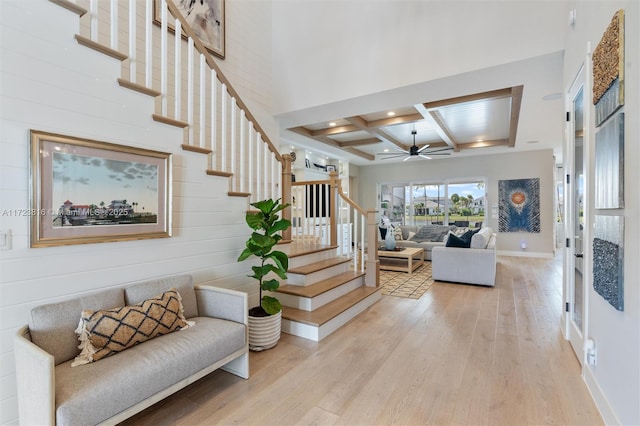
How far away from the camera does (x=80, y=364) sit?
5.45 ft

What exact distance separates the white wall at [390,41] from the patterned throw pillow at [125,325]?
10.5ft

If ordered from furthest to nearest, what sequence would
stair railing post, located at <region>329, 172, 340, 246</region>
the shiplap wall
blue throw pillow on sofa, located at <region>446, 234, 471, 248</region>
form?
blue throw pillow on sofa, located at <region>446, 234, 471, 248</region> < stair railing post, located at <region>329, 172, 340, 246</region> < the shiplap wall

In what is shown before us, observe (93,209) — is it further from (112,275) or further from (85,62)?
(85,62)

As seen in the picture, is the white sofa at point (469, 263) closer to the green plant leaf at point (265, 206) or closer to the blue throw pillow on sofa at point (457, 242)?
the blue throw pillow on sofa at point (457, 242)

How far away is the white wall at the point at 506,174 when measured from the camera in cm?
805

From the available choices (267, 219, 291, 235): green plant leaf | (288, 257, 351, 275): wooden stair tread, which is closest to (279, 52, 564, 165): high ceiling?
(267, 219, 291, 235): green plant leaf

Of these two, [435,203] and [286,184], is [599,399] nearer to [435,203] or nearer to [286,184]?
[286,184]

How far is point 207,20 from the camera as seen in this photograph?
3.74 metres

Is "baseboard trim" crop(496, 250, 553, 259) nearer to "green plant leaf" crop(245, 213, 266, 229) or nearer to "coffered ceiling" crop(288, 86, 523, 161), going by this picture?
"coffered ceiling" crop(288, 86, 523, 161)

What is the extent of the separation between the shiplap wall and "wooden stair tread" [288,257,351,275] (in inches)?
57.0

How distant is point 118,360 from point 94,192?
1.10 m

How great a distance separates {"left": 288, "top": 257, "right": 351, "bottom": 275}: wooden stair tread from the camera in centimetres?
374

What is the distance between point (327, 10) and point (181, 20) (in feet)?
7.38

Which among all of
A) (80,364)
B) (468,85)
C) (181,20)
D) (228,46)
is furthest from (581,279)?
(228,46)
